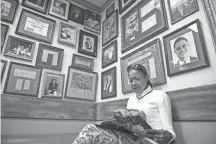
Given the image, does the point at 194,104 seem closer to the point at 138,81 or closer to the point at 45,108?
the point at 138,81

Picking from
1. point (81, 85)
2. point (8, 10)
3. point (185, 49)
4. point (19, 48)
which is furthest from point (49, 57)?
point (185, 49)

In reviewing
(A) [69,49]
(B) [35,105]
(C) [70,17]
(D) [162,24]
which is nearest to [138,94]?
(D) [162,24]

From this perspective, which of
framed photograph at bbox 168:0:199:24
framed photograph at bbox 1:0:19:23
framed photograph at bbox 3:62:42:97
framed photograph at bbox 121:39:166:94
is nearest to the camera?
framed photograph at bbox 168:0:199:24

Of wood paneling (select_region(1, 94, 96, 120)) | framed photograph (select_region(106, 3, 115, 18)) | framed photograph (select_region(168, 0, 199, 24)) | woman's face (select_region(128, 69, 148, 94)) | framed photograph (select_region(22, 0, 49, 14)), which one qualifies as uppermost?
framed photograph (select_region(106, 3, 115, 18))

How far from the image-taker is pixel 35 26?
183 centimetres

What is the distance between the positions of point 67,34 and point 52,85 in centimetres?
87

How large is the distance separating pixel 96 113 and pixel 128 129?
131 centimetres

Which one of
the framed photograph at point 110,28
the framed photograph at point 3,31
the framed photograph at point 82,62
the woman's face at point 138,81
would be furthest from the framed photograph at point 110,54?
the framed photograph at point 3,31

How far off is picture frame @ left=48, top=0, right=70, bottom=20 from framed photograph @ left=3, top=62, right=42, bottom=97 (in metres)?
0.97

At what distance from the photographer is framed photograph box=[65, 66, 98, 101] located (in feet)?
6.18

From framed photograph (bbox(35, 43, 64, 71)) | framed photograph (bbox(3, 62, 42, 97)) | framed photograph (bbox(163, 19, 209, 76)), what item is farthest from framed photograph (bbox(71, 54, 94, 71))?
framed photograph (bbox(163, 19, 209, 76))

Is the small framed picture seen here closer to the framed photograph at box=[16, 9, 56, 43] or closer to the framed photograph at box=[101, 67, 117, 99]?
the framed photograph at box=[16, 9, 56, 43]

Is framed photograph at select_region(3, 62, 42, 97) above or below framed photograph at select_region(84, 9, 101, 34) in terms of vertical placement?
below

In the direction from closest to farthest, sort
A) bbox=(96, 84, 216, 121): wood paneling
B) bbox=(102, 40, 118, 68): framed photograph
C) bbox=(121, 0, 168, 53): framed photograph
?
bbox=(96, 84, 216, 121): wood paneling
bbox=(121, 0, 168, 53): framed photograph
bbox=(102, 40, 118, 68): framed photograph
